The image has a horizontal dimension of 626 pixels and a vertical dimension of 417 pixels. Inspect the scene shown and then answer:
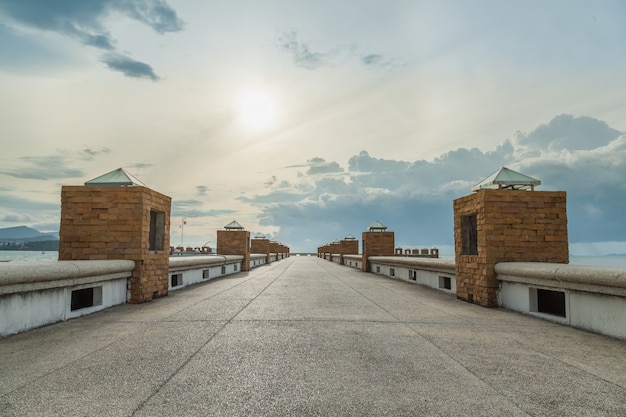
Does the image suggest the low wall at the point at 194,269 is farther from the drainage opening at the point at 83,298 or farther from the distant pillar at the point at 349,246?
the distant pillar at the point at 349,246

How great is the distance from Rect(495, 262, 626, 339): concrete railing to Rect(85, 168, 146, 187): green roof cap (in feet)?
33.1

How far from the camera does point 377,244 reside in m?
26.8

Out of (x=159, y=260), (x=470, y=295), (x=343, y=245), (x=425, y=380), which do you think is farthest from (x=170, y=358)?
(x=343, y=245)

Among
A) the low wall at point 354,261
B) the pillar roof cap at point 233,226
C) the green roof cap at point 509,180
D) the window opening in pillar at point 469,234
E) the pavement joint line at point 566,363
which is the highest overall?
the green roof cap at point 509,180

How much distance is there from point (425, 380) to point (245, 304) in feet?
20.7

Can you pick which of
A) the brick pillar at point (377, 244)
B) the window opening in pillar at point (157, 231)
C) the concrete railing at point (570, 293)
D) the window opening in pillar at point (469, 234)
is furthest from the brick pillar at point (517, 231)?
the brick pillar at point (377, 244)

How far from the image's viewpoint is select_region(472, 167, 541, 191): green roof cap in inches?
397

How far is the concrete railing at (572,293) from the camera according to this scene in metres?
6.10

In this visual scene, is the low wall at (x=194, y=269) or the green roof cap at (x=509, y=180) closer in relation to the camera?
the green roof cap at (x=509, y=180)

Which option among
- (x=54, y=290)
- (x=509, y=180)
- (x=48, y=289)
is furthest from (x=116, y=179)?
(x=509, y=180)

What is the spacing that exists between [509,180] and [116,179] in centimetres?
1091

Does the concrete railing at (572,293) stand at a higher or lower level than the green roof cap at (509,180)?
lower

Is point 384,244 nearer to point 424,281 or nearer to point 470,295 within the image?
point 424,281

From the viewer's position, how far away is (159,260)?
35.8 feet
